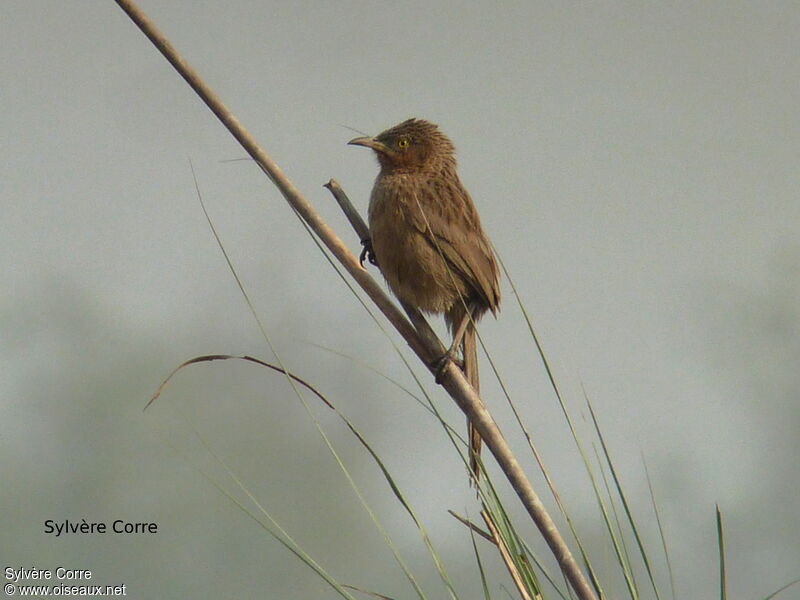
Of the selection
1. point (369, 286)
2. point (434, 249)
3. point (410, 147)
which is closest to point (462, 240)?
point (434, 249)

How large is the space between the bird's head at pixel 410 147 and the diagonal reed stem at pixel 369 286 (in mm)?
1893

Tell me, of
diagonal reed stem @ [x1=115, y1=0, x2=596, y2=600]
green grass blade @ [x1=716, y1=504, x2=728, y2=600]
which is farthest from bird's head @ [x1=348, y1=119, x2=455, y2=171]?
green grass blade @ [x1=716, y1=504, x2=728, y2=600]

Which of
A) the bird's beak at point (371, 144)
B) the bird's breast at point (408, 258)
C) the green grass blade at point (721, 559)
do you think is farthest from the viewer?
the bird's beak at point (371, 144)

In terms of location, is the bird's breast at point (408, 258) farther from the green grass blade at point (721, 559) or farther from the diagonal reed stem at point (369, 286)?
the green grass blade at point (721, 559)

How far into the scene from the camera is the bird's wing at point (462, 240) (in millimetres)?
3297

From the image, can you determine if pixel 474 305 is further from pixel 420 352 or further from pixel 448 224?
pixel 420 352

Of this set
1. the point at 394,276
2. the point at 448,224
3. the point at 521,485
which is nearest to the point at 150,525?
the point at 394,276

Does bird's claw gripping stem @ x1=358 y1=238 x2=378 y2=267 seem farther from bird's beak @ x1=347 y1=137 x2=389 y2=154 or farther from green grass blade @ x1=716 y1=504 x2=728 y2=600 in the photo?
green grass blade @ x1=716 y1=504 x2=728 y2=600

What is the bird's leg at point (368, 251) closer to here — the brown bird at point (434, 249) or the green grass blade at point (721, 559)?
the brown bird at point (434, 249)

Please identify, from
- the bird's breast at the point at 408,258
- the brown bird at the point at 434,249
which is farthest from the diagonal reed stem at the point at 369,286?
the bird's breast at the point at 408,258

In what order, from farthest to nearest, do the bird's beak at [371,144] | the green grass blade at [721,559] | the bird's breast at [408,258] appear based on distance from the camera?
the bird's beak at [371,144] → the bird's breast at [408,258] → the green grass blade at [721,559]

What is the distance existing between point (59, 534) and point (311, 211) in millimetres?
2493

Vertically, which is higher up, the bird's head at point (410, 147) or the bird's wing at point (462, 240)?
the bird's head at point (410, 147)

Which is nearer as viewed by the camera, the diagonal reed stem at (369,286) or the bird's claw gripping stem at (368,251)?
the diagonal reed stem at (369,286)
